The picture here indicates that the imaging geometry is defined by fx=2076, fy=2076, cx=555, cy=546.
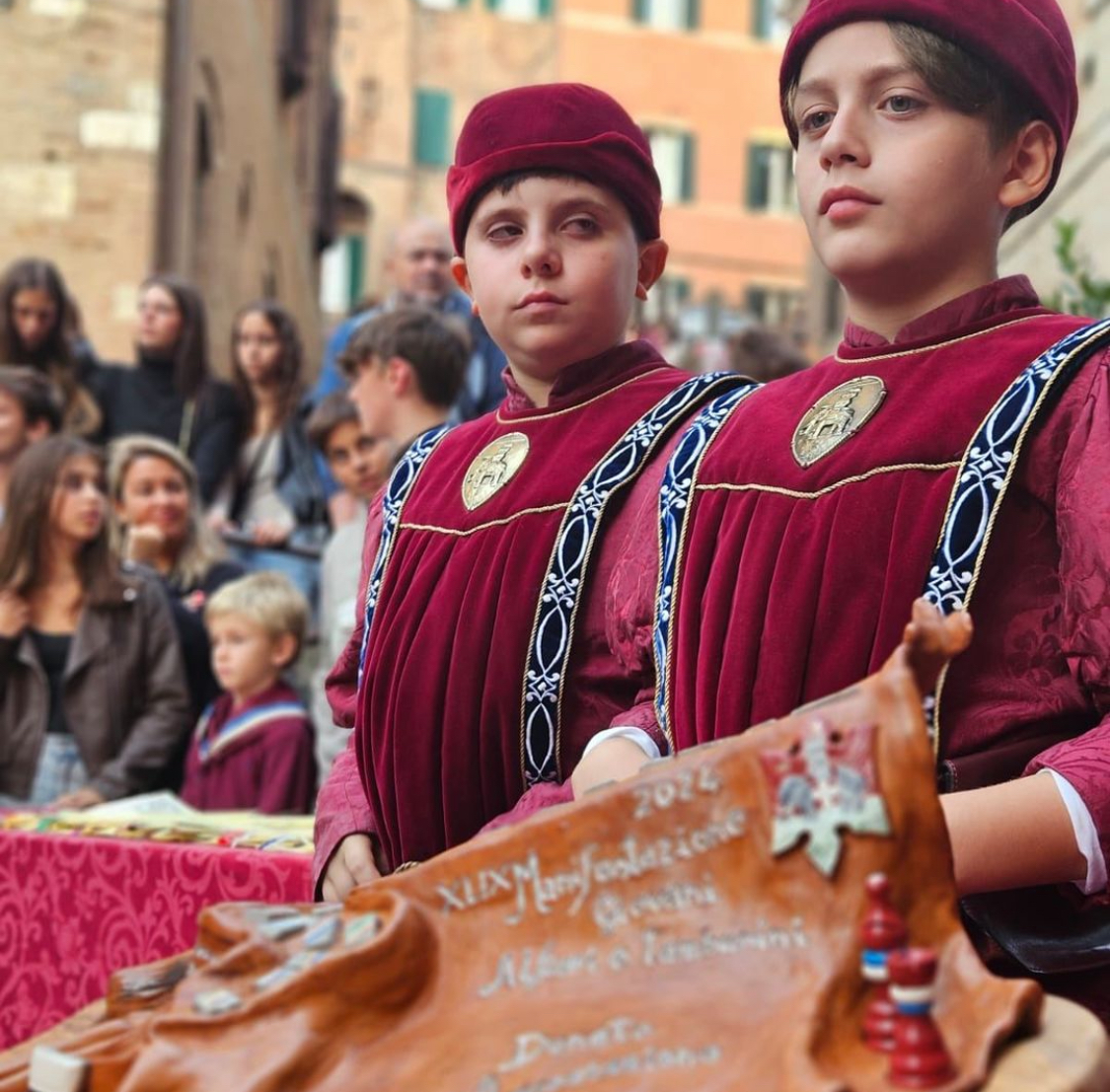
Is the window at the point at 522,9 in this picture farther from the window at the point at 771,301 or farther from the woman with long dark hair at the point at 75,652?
the woman with long dark hair at the point at 75,652

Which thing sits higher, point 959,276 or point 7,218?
point 7,218

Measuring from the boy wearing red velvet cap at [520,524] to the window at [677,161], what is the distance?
40632 mm

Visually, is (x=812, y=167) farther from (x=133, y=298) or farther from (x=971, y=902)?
(x=133, y=298)

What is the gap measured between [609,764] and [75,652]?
3967 mm

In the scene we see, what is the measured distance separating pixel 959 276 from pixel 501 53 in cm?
4170

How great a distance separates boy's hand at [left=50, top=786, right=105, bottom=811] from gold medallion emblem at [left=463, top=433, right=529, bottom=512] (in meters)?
3.10

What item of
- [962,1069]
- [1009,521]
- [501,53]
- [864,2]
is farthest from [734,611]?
[501,53]

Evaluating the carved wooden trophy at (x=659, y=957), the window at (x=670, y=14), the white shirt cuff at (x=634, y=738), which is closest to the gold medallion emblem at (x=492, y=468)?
the white shirt cuff at (x=634, y=738)

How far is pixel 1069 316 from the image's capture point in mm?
2092

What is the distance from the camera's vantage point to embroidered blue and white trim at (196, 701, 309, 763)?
5.53 m

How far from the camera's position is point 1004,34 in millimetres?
2000

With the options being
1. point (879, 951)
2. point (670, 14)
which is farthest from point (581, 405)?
point (670, 14)

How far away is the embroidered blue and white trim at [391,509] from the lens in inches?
101

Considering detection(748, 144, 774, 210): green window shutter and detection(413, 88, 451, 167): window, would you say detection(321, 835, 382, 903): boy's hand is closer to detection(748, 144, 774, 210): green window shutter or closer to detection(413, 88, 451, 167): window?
detection(413, 88, 451, 167): window
